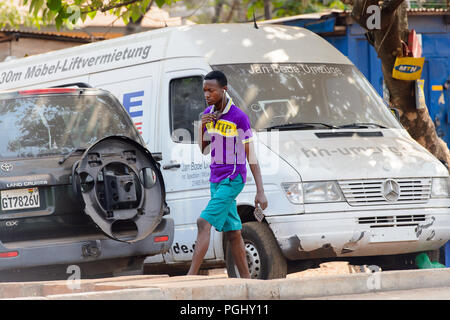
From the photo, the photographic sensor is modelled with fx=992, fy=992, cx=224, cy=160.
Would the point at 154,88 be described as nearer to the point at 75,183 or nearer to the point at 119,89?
the point at 119,89

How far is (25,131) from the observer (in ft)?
26.7

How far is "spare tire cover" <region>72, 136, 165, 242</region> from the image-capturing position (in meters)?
7.70

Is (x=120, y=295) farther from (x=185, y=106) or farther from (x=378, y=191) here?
(x=185, y=106)

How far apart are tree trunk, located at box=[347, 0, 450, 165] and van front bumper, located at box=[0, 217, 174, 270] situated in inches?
176

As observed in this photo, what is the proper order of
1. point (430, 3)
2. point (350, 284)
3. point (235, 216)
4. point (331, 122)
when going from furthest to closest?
point (430, 3), point (331, 122), point (235, 216), point (350, 284)

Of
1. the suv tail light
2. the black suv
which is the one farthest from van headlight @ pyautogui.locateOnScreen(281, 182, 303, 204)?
the suv tail light

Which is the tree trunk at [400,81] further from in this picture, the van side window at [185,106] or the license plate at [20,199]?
the license plate at [20,199]

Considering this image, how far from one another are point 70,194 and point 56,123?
81 cm

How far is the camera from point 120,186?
25.8ft

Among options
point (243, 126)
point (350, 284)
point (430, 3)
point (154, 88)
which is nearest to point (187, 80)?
point (154, 88)

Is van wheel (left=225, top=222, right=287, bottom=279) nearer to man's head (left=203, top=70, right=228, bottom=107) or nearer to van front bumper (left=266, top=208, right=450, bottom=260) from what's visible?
van front bumper (left=266, top=208, right=450, bottom=260)

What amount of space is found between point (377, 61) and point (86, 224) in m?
7.93

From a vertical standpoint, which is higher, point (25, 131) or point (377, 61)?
point (377, 61)

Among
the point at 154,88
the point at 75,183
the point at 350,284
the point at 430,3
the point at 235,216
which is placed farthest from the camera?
the point at 430,3
